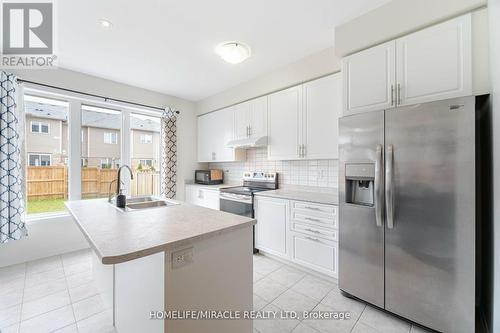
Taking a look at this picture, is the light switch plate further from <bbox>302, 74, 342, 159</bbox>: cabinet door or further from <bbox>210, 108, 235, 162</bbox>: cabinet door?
<bbox>210, 108, 235, 162</bbox>: cabinet door

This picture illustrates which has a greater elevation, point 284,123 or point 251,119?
point 251,119

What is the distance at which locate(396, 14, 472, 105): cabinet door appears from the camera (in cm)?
153

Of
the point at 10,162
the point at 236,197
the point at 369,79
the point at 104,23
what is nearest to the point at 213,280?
the point at 236,197

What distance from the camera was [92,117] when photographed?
3.36 metres

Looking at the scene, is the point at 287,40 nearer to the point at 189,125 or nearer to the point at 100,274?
the point at 189,125

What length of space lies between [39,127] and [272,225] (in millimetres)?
3444

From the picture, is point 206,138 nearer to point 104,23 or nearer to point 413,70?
point 104,23

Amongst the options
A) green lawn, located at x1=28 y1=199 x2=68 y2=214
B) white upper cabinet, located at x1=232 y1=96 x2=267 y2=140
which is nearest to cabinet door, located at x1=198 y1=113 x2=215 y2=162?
white upper cabinet, located at x1=232 y1=96 x2=267 y2=140

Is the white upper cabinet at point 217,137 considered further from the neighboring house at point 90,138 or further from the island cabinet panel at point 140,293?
the island cabinet panel at point 140,293

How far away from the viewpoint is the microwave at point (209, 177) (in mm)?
4122

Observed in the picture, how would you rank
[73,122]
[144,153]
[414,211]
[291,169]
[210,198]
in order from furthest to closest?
[144,153] < [210,198] < [291,169] < [73,122] < [414,211]

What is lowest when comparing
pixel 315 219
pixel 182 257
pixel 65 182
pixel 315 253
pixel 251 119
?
pixel 315 253

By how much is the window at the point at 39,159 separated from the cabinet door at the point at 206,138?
7.63ft

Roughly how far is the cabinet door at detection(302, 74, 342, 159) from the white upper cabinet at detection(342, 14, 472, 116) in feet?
1.28
